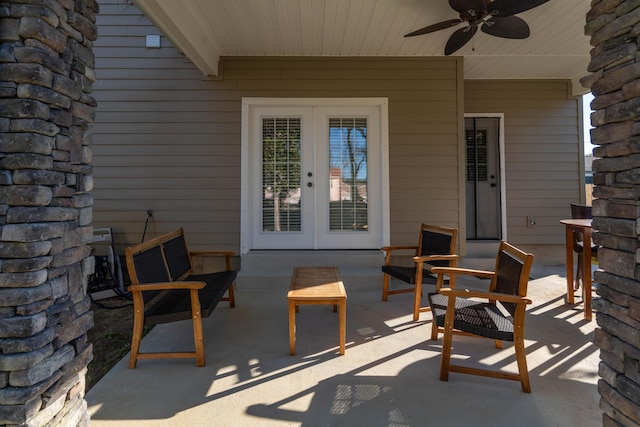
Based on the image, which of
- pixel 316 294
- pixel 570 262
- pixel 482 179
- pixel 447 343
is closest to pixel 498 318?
pixel 447 343

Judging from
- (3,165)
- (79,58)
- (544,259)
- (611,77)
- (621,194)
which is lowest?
(544,259)

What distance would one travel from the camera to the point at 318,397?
181 cm

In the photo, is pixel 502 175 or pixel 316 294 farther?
pixel 502 175

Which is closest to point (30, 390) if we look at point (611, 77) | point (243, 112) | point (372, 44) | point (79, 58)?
point (79, 58)

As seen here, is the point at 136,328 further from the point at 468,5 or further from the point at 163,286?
the point at 468,5

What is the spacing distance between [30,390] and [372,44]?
4.03 meters

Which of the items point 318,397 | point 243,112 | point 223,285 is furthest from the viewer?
point 243,112

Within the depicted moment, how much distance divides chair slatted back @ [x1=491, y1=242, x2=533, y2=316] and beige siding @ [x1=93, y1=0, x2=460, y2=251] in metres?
1.93

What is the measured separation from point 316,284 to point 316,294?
24 cm

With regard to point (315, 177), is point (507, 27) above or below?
above

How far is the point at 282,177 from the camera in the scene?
4184mm

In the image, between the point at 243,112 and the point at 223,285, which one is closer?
the point at 223,285

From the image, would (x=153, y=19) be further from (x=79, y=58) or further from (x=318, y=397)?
(x=318, y=397)

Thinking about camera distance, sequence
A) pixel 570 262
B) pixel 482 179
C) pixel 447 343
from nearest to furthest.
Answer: pixel 447 343 → pixel 570 262 → pixel 482 179
